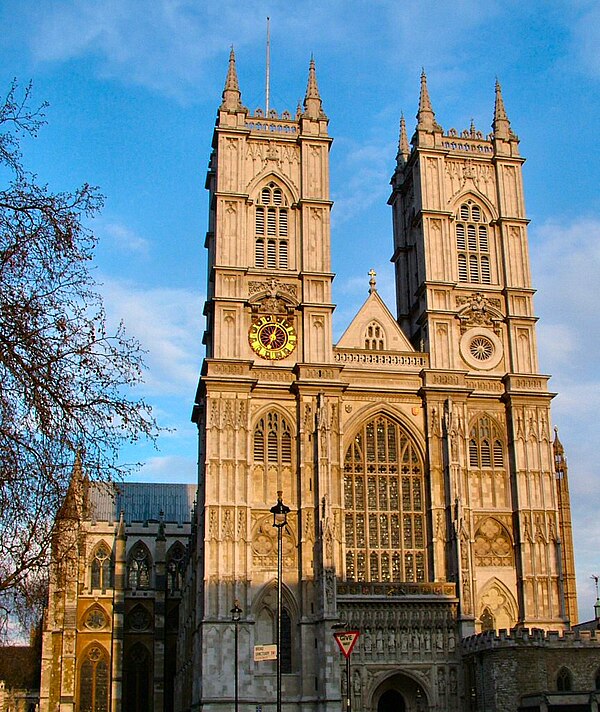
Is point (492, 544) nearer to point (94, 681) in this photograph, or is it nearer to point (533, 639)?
point (533, 639)

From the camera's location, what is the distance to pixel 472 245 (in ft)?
167

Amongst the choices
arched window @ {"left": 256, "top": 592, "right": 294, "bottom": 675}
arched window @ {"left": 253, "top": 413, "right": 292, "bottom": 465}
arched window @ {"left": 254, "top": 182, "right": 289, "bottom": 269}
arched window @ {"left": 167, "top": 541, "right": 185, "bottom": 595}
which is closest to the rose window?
arched window @ {"left": 254, "top": 182, "right": 289, "bottom": 269}

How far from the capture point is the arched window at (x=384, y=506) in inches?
1768

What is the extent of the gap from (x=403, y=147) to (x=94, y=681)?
3656cm

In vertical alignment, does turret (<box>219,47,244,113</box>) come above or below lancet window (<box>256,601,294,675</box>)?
above

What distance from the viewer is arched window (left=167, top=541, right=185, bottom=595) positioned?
6494 cm

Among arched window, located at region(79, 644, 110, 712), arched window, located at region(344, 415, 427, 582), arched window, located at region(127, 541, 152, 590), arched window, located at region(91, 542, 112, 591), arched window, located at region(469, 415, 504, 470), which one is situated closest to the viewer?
arched window, located at region(344, 415, 427, 582)

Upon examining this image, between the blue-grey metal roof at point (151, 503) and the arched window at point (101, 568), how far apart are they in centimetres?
450

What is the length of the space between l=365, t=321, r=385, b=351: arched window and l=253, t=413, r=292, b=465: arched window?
615 cm

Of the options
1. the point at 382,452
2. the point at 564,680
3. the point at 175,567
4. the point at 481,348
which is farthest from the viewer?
the point at 175,567

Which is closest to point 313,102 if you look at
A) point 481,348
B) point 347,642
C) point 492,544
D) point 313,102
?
point 313,102

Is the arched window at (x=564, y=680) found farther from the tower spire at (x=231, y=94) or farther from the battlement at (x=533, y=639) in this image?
the tower spire at (x=231, y=94)

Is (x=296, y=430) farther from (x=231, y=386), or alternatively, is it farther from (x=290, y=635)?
(x=290, y=635)

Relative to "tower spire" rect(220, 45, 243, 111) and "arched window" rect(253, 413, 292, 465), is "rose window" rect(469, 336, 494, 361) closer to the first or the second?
"arched window" rect(253, 413, 292, 465)
